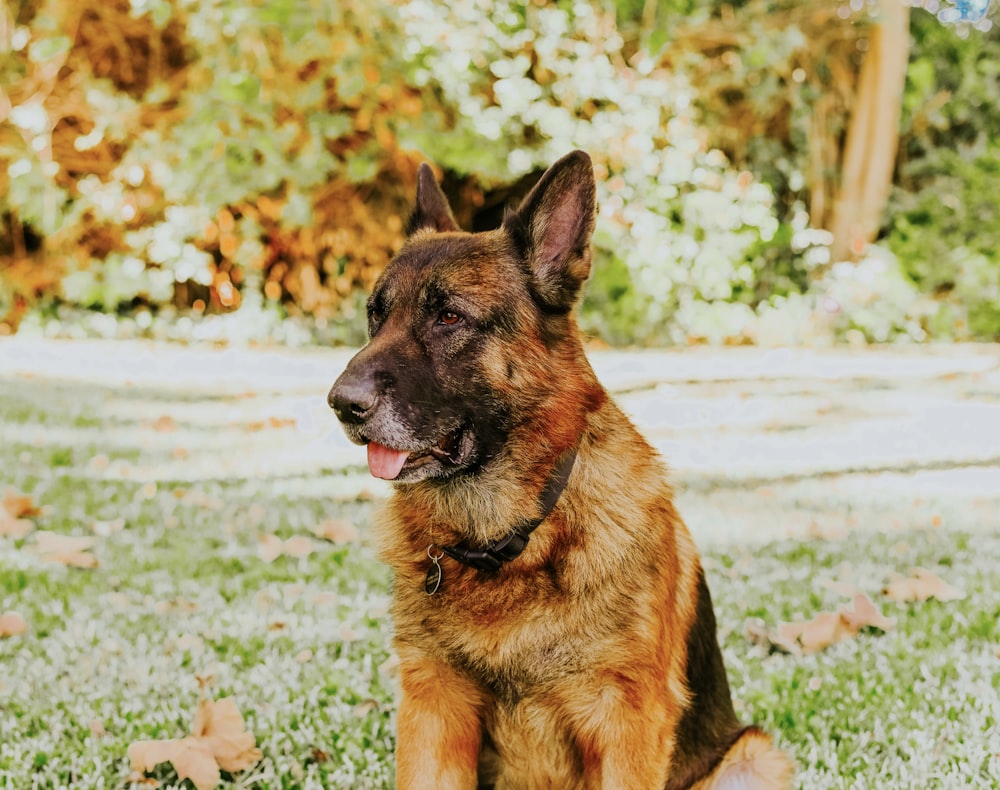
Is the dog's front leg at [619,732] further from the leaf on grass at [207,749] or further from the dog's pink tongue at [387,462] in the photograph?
the leaf on grass at [207,749]

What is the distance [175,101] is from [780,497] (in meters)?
11.1

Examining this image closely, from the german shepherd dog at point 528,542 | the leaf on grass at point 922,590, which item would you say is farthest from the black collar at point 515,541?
the leaf on grass at point 922,590

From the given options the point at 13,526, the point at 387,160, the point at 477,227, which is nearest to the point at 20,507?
the point at 13,526

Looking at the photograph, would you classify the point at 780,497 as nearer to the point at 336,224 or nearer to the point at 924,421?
the point at 924,421

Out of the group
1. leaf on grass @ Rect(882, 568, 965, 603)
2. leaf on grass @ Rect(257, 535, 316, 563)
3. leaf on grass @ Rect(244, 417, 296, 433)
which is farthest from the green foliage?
leaf on grass @ Rect(257, 535, 316, 563)

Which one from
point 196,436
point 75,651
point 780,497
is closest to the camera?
point 75,651

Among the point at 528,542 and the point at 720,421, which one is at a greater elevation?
the point at 528,542

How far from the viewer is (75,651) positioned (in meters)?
3.59

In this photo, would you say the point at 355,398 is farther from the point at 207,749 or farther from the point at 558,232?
the point at 207,749

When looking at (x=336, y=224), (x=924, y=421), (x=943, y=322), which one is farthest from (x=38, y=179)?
(x=943, y=322)

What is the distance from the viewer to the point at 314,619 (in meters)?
4.05

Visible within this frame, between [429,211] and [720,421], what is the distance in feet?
18.7

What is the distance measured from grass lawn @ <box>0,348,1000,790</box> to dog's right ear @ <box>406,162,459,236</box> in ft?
5.26

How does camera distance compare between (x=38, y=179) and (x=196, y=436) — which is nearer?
(x=196, y=436)
